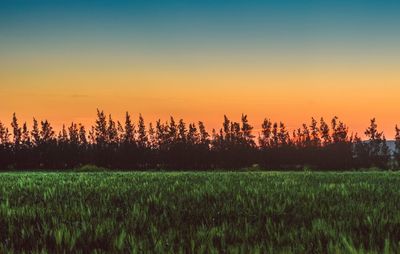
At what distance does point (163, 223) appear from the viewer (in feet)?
21.1

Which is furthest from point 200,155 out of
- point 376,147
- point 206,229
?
point 206,229

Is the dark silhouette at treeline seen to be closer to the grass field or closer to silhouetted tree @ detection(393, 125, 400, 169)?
silhouetted tree @ detection(393, 125, 400, 169)

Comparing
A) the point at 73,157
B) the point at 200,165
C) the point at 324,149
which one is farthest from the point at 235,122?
the point at 73,157

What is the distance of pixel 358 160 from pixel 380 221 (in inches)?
5951

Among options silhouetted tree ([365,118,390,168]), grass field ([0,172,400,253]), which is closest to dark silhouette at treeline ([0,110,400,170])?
silhouetted tree ([365,118,390,168])

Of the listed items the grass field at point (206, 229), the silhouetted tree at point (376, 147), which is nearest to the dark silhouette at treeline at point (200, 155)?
the silhouetted tree at point (376, 147)

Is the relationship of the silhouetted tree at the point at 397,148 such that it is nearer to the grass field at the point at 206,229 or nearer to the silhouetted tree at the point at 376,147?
the silhouetted tree at the point at 376,147

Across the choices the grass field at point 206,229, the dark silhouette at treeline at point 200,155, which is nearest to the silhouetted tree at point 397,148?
the dark silhouette at treeline at point 200,155

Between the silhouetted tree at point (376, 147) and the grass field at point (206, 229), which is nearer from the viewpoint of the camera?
the grass field at point (206, 229)

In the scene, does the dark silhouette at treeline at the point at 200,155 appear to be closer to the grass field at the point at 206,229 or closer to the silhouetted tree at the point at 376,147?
the silhouetted tree at the point at 376,147

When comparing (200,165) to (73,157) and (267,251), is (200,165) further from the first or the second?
(267,251)

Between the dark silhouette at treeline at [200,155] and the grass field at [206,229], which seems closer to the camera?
the grass field at [206,229]

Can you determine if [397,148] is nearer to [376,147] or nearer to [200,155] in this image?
[376,147]

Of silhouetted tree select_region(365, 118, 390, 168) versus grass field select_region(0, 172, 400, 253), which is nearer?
grass field select_region(0, 172, 400, 253)
